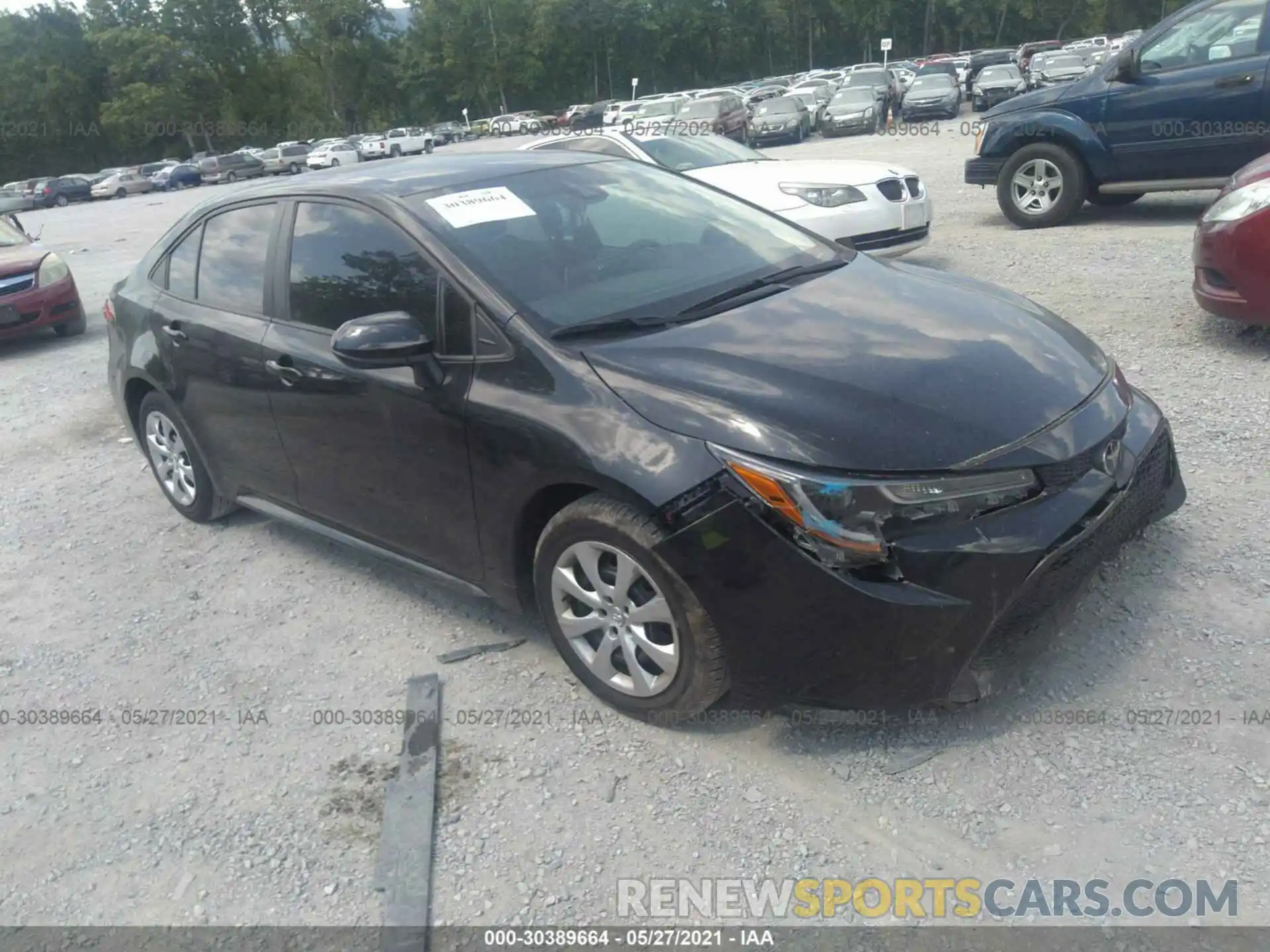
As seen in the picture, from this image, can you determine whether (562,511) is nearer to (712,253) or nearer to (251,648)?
(712,253)

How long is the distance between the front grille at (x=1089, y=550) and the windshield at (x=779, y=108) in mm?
29450

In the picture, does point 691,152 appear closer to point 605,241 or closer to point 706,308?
point 605,241

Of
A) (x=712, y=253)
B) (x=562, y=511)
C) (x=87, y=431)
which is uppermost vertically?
(x=712, y=253)

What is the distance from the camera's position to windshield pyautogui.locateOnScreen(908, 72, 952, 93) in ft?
103

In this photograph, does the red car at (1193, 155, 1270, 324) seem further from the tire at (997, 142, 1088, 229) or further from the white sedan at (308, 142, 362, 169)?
the white sedan at (308, 142, 362, 169)

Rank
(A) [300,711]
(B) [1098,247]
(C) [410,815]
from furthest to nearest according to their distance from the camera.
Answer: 1. (B) [1098,247]
2. (A) [300,711]
3. (C) [410,815]

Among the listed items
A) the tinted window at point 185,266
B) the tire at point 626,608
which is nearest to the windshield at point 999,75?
the tinted window at point 185,266

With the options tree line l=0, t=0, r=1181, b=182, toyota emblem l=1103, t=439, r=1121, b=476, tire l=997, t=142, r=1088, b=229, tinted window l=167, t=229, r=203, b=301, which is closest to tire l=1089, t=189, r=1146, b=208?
tire l=997, t=142, r=1088, b=229

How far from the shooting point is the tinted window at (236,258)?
4.30m

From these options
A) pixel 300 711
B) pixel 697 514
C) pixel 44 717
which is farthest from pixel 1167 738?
pixel 44 717

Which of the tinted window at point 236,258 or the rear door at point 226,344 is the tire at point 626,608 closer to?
the rear door at point 226,344

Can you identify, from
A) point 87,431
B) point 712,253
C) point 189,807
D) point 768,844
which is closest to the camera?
point 768,844

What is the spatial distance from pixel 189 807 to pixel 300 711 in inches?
19.8

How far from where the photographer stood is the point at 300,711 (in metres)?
3.64
